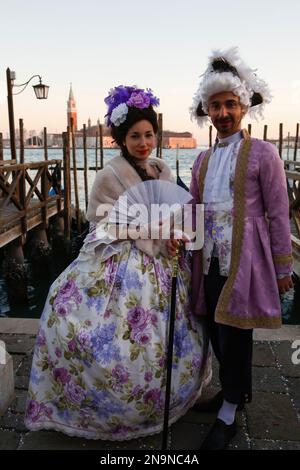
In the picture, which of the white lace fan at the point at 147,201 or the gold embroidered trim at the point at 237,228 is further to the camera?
the white lace fan at the point at 147,201

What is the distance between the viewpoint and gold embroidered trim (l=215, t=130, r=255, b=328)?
73.3 inches

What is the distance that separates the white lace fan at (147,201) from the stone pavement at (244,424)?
1.09 meters

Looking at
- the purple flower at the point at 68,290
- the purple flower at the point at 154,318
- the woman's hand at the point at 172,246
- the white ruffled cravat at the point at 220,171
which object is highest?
the white ruffled cravat at the point at 220,171

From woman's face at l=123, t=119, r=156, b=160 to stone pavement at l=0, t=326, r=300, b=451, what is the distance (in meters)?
1.42

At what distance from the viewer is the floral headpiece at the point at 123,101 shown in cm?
195

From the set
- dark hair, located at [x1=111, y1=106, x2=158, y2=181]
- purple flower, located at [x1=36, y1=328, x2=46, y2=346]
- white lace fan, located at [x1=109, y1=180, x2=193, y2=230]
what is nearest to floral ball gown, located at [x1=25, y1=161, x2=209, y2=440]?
purple flower, located at [x1=36, y1=328, x2=46, y2=346]

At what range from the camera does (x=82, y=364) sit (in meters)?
1.90

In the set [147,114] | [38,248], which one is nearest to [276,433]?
[147,114]

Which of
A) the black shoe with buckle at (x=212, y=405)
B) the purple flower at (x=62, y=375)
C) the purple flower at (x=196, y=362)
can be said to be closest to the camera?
the purple flower at (x=62, y=375)

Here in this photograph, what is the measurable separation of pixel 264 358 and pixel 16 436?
1650 mm

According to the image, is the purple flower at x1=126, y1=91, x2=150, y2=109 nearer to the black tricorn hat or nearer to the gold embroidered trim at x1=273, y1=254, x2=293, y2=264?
the black tricorn hat

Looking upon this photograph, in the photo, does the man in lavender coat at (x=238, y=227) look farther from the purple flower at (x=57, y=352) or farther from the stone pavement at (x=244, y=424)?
the purple flower at (x=57, y=352)

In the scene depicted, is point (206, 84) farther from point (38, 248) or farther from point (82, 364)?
point (38, 248)

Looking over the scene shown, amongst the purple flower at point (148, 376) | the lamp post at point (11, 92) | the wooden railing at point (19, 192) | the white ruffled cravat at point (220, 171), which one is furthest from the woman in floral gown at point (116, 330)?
the lamp post at point (11, 92)
